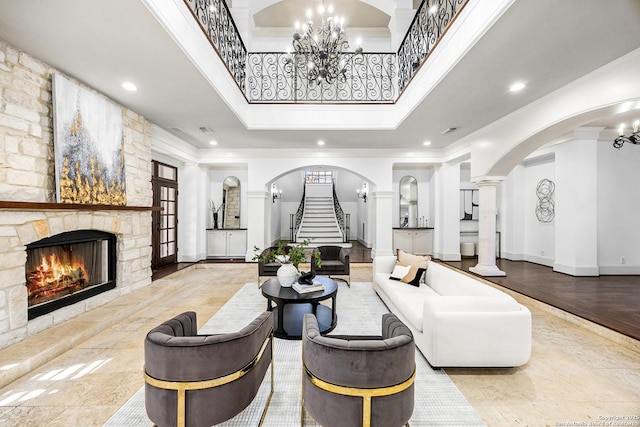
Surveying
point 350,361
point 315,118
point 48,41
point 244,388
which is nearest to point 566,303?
point 350,361

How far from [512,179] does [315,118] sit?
5658 mm

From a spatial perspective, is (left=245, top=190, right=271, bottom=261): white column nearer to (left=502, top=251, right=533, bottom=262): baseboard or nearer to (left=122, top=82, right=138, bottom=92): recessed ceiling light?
(left=122, top=82, right=138, bottom=92): recessed ceiling light

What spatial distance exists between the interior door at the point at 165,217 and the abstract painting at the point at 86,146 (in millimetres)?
2100

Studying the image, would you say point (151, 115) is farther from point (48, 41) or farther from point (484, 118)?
point (484, 118)

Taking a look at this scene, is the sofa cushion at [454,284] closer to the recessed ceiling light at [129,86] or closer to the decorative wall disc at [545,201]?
the decorative wall disc at [545,201]

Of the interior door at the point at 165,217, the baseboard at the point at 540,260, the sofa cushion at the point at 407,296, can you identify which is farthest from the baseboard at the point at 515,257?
the interior door at the point at 165,217

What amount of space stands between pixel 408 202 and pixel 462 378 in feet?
23.7

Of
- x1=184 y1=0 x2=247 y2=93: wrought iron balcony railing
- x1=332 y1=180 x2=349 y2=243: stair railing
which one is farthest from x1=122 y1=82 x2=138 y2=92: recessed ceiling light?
x1=332 y1=180 x2=349 y2=243: stair railing

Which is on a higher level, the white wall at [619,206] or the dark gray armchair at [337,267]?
the white wall at [619,206]

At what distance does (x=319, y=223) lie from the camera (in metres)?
11.1

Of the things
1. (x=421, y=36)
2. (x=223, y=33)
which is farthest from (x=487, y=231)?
(x=223, y=33)

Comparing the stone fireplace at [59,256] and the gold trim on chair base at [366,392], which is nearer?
the gold trim on chair base at [366,392]

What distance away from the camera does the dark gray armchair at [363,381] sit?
1544 mm

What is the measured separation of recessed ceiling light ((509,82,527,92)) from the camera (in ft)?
12.1
